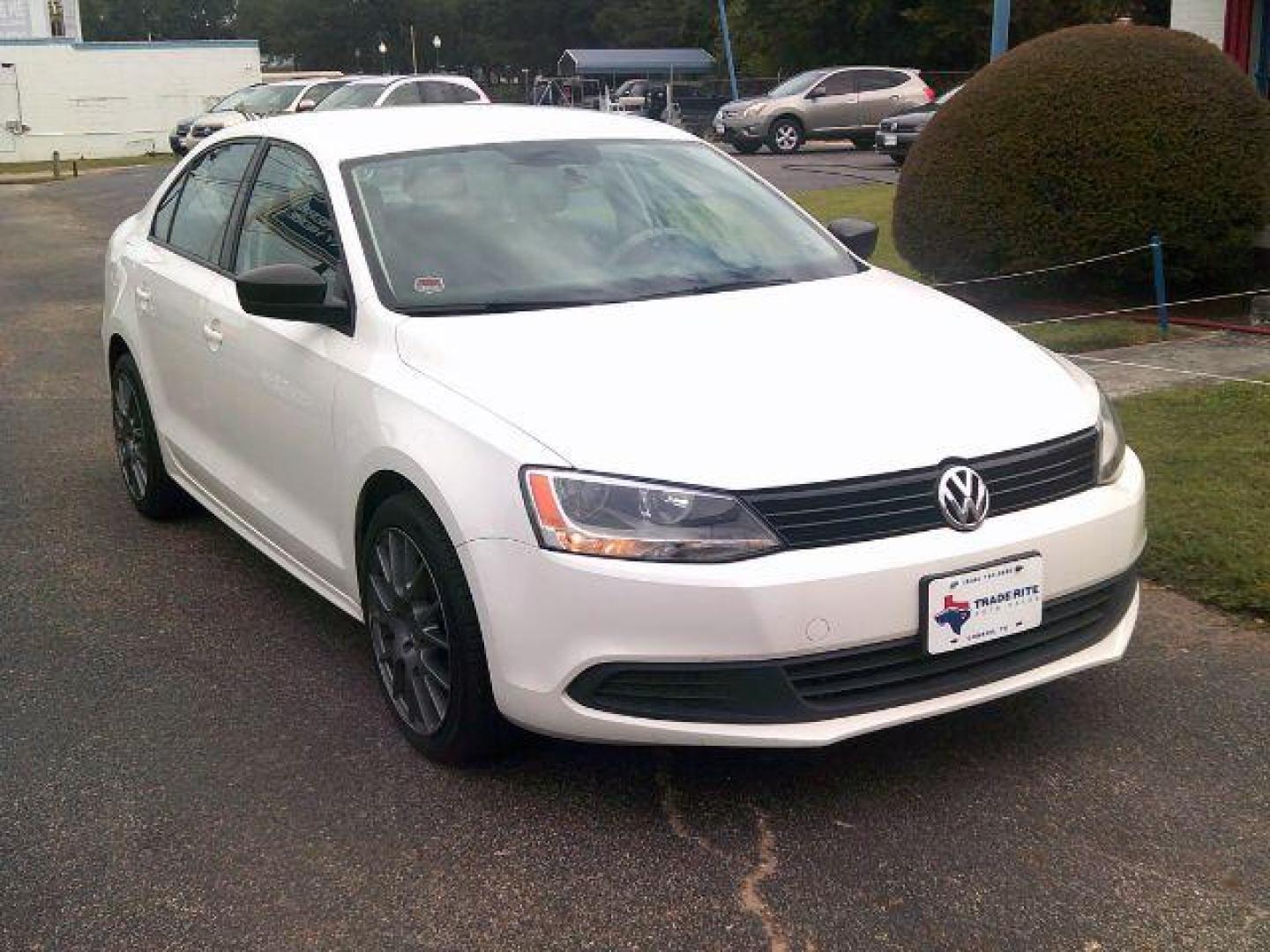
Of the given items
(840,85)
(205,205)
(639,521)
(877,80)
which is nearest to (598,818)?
(639,521)

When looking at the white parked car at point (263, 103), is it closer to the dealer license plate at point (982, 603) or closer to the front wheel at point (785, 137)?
the front wheel at point (785, 137)

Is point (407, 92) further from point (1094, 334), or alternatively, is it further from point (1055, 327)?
point (1094, 334)

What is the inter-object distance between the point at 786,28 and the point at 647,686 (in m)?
46.3

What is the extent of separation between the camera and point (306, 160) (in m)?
4.75

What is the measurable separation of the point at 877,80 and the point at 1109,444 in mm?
26974

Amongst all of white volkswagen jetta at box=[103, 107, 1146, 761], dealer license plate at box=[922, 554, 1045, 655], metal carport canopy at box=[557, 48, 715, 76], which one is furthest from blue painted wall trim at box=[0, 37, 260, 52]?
dealer license plate at box=[922, 554, 1045, 655]

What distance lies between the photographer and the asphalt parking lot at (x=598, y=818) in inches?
122

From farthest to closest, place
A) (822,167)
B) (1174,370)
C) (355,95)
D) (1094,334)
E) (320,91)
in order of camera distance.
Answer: (320,91), (822,167), (355,95), (1094,334), (1174,370)

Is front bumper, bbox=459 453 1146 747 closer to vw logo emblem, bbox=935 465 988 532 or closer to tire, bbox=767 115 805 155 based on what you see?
vw logo emblem, bbox=935 465 988 532

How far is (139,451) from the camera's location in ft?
20.0

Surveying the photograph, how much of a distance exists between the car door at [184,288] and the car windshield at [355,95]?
55.4ft

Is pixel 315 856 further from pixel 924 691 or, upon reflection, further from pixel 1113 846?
pixel 1113 846

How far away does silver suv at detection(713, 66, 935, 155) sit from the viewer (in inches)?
1126

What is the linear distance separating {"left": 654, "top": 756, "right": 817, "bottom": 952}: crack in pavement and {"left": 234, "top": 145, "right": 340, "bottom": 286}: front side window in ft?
5.81
